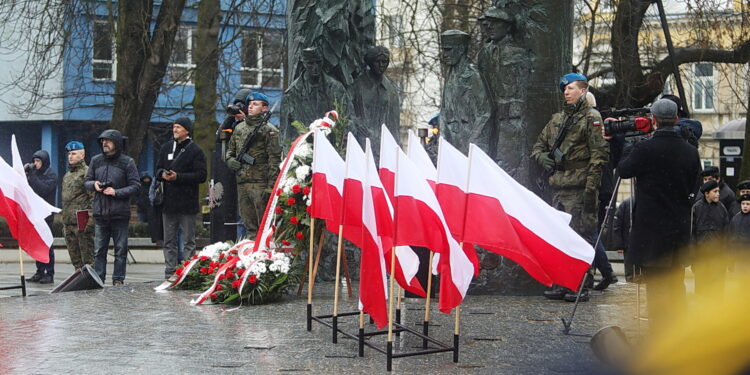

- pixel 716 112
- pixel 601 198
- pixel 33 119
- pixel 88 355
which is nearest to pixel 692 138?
pixel 601 198

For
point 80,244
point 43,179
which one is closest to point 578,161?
point 80,244

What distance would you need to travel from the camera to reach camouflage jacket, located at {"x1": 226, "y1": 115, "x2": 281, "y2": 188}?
14109 mm

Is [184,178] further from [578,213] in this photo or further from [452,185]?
[452,185]

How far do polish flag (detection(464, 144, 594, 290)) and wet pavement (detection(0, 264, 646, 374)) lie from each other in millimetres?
538

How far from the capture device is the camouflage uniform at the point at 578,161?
11.6 meters

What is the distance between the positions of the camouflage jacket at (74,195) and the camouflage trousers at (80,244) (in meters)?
0.15

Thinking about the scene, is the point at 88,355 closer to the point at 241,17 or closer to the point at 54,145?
the point at 241,17

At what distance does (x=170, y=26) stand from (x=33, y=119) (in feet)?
64.6

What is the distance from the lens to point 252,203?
46.8 feet

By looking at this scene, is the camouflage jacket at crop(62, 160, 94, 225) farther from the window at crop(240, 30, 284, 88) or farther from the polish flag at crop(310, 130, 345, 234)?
the window at crop(240, 30, 284, 88)

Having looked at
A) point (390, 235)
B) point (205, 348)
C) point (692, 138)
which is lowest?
point (205, 348)

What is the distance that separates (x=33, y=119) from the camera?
132 feet

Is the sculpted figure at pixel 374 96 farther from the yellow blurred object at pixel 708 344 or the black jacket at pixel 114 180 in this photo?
the yellow blurred object at pixel 708 344

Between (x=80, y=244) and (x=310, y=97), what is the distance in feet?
11.7
